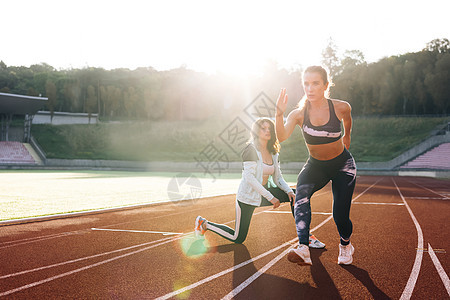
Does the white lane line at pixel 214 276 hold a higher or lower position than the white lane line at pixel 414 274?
lower

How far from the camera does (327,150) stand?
5.01m

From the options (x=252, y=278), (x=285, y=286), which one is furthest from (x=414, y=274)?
(x=252, y=278)

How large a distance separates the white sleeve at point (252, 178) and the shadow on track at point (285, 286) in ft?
3.58

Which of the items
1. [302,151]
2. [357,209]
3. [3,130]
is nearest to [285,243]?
[357,209]

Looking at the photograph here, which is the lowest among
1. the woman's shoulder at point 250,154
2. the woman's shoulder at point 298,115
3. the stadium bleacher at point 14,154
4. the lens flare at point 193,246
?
the stadium bleacher at point 14,154

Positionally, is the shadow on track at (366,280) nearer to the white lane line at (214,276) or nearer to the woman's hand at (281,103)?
the white lane line at (214,276)

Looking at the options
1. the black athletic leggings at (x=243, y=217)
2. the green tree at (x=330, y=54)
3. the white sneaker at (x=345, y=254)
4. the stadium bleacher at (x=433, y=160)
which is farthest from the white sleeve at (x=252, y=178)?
the green tree at (x=330, y=54)

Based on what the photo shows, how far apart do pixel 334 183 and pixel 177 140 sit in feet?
217

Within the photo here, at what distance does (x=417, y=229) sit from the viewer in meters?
8.98

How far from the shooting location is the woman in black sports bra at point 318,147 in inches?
193

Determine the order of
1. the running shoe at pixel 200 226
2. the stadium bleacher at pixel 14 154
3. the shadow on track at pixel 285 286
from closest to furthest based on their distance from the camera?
the shadow on track at pixel 285 286, the running shoe at pixel 200 226, the stadium bleacher at pixel 14 154

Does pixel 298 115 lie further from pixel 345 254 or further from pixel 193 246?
pixel 193 246

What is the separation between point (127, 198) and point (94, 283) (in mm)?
11042

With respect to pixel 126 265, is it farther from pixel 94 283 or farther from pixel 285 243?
pixel 285 243
